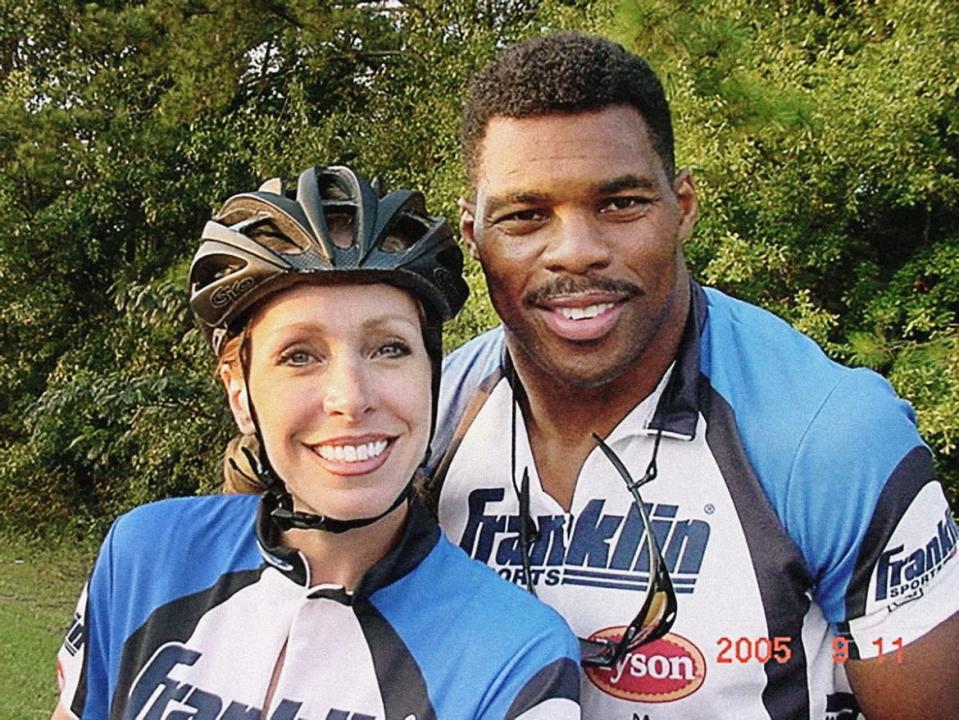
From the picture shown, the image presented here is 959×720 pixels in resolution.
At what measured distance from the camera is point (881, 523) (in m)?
2.05

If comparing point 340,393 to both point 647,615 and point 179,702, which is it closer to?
point 179,702

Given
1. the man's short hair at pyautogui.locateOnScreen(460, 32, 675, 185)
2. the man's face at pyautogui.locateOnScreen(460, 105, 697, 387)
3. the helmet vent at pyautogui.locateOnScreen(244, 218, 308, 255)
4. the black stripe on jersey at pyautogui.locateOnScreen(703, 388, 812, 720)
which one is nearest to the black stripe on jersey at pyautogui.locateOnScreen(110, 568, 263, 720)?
the helmet vent at pyautogui.locateOnScreen(244, 218, 308, 255)

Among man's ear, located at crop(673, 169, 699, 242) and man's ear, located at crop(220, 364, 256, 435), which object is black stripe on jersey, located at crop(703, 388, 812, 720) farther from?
man's ear, located at crop(220, 364, 256, 435)

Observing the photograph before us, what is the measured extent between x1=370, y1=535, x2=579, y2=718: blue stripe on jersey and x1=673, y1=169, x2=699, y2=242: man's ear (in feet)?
2.79

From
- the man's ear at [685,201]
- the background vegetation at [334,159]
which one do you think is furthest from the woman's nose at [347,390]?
the background vegetation at [334,159]

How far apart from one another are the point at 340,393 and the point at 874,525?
3.15 feet

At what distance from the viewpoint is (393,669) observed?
1982 mm

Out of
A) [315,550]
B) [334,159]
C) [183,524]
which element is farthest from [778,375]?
[334,159]

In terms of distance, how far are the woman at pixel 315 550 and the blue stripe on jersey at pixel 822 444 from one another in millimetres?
497

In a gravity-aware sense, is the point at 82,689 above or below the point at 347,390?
below

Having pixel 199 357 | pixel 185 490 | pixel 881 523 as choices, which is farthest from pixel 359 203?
pixel 185 490

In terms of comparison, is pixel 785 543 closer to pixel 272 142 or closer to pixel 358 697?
pixel 358 697

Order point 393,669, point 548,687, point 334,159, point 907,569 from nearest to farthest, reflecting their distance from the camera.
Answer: point 548,687
point 393,669
point 907,569
point 334,159

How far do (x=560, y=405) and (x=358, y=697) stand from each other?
2.52ft
